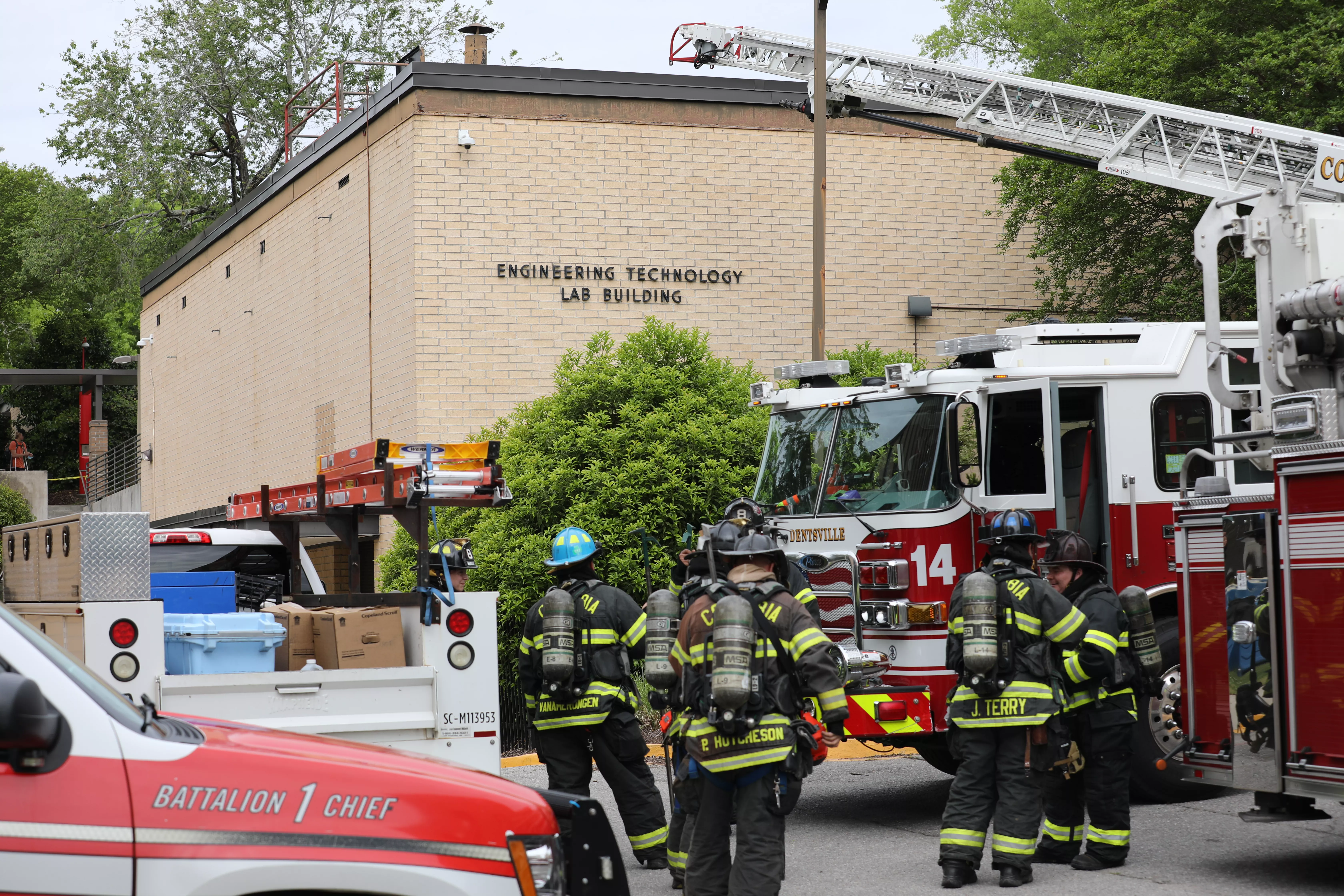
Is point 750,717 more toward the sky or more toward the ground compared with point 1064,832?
more toward the sky

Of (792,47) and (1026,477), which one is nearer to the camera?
(1026,477)

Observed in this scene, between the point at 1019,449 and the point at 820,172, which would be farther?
the point at 820,172

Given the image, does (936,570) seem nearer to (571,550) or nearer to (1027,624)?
(1027,624)

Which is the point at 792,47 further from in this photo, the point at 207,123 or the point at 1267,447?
the point at 207,123

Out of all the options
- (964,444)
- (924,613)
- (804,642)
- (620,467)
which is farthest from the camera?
(620,467)

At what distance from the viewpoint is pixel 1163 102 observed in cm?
1675

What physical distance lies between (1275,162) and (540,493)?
696 cm

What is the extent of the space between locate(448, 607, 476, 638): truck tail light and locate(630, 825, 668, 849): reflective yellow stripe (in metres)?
1.63

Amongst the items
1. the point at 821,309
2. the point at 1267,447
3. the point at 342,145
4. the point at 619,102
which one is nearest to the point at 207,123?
the point at 342,145

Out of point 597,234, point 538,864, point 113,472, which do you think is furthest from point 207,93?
point 538,864

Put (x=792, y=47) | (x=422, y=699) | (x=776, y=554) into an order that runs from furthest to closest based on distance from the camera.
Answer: (x=792, y=47) < (x=422, y=699) < (x=776, y=554)

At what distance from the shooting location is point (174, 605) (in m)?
7.19

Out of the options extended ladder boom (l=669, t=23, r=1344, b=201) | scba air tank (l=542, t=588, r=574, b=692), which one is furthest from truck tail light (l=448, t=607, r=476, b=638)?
extended ladder boom (l=669, t=23, r=1344, b=201)

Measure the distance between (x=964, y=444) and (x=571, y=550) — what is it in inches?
108
